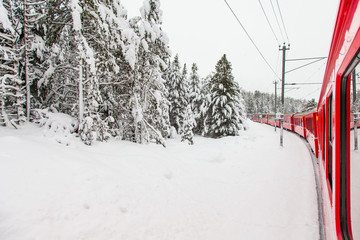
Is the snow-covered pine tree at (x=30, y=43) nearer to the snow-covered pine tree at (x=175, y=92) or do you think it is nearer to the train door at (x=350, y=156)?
the train door at (x=350, y=156)

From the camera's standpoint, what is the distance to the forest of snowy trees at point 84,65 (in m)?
7.63

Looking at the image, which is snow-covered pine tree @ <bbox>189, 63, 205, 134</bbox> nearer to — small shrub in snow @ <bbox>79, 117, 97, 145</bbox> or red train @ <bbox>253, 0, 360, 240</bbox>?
small shrub in snow @ <bbox>79, 117, 97, 145</bbox>

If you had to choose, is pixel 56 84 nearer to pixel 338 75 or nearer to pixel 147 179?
pixel 147 179

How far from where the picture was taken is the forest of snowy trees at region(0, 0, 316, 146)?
7.63 metres

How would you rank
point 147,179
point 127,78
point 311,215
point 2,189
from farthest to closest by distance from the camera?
point 127,78 < point 147,179 < point 311,215 < point 2,189

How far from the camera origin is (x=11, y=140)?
200 inches

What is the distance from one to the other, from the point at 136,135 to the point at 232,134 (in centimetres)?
1679

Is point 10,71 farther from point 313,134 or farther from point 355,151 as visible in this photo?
point 313,134

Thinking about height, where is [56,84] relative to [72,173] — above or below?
above

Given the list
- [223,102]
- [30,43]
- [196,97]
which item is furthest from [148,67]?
[196,97]

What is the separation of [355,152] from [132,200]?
4.28 meters

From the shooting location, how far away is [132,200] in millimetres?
4680

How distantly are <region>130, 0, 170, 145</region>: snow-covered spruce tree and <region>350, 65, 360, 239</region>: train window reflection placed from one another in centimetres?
890

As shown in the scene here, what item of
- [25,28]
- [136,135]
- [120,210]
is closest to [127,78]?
[136,135]
